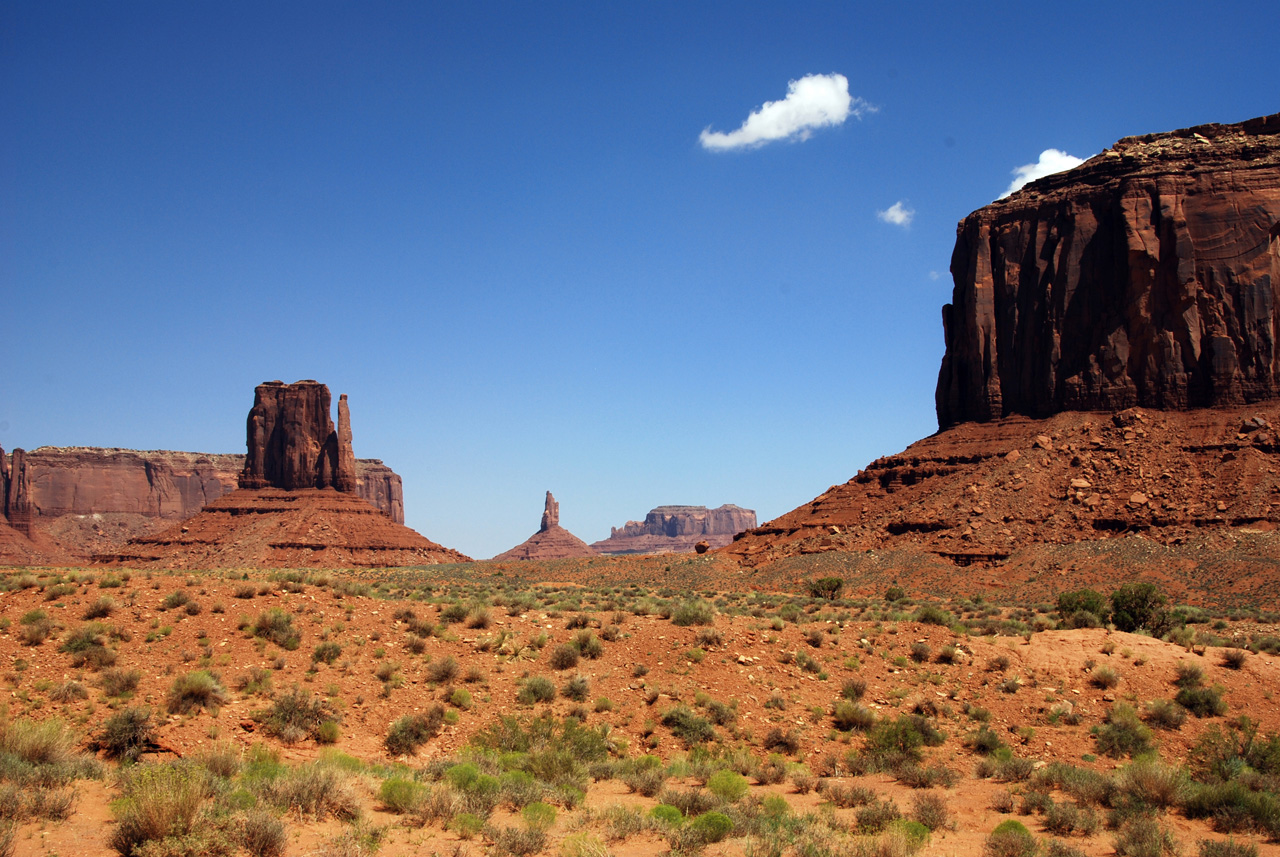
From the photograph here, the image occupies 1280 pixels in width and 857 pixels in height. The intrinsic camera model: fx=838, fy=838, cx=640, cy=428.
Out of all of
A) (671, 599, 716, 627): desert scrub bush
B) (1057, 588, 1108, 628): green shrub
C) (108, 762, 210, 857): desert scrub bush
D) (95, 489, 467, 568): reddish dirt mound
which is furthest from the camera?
(95, 489, 467, 568): reddish dirt mound

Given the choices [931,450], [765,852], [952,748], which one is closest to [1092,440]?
[931,450]

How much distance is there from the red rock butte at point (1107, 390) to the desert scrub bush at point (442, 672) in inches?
1452

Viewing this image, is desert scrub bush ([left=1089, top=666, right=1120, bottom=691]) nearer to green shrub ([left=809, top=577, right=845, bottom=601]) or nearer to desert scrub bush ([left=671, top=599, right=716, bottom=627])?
desert scrub bush ([left=671, top=599, right=716, bottom=627])

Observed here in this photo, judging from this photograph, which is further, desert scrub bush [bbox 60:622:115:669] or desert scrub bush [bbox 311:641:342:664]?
desert scrub bush [bbox 311:641:342:664]

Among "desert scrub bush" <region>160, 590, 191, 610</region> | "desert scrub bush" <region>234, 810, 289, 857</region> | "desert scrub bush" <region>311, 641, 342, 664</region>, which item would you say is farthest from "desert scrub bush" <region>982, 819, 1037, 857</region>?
"desert scrub bush" <region>160, 590, 191, 610</region>

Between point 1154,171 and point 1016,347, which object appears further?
point 1016,347

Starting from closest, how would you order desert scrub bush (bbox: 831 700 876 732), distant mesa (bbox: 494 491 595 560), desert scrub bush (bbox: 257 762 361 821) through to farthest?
desert scrub bush (bbox: 257 762 361 821)
desert scrub bush (bbox: 831 700 876 732)
distant mesa (bbox: 494 491 595 560)

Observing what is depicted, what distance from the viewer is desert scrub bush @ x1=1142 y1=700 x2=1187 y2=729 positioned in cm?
1619

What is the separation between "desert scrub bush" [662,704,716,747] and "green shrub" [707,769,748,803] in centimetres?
270

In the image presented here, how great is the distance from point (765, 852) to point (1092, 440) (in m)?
56.0

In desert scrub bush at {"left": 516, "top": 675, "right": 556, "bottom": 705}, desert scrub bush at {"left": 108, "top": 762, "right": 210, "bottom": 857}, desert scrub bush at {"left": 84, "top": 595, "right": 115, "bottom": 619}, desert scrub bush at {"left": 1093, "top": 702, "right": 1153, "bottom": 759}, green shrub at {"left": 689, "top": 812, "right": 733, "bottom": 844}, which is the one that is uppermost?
desert scrub bush at {"left": 84, "top": 595, "right": 115, "bottom": 619}

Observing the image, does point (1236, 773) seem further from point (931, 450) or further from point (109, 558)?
point (109, 558)

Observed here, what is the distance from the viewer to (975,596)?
137ft

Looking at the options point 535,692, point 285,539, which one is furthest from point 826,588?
point 285,539
